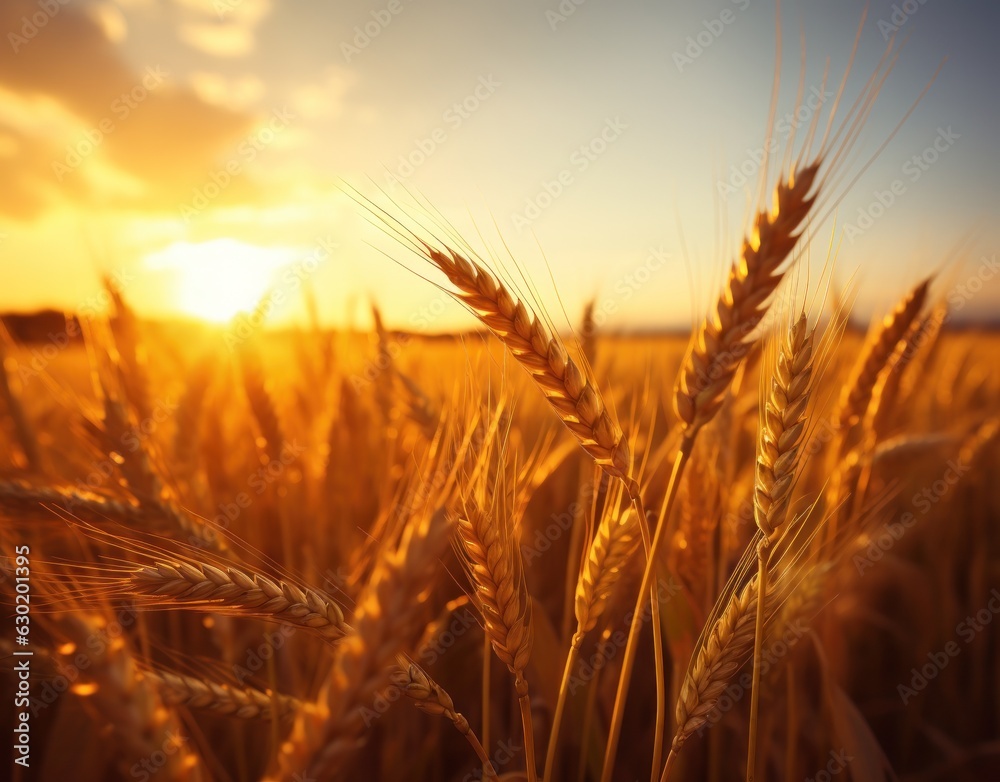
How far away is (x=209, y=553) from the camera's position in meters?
1.15

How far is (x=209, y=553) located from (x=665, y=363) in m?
5.28

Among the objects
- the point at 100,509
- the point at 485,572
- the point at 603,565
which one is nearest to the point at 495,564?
the point at 485,572

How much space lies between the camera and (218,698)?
101 cm

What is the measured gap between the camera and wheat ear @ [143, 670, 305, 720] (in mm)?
942

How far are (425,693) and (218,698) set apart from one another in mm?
431

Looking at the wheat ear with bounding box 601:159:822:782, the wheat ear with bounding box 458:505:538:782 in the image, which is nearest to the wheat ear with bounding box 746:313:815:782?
the wheat ear with bounding box 601:159:822:782

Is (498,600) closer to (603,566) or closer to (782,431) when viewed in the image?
(603,566)

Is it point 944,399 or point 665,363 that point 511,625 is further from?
point 665,363

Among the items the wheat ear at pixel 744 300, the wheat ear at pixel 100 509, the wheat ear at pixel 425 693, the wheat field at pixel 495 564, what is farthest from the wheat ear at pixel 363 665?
the wheat ear at pixel 100 509

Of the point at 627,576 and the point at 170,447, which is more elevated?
the point at 170,447

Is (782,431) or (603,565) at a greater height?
(782,431)

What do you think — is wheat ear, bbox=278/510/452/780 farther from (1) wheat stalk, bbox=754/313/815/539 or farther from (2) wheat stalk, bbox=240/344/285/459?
(2) wheat stalk, bbox=240/344/285/459

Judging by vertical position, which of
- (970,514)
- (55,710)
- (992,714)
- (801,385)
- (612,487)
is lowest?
(992,714)

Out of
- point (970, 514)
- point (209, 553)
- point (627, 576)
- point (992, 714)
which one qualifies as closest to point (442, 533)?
point (209, 553)
